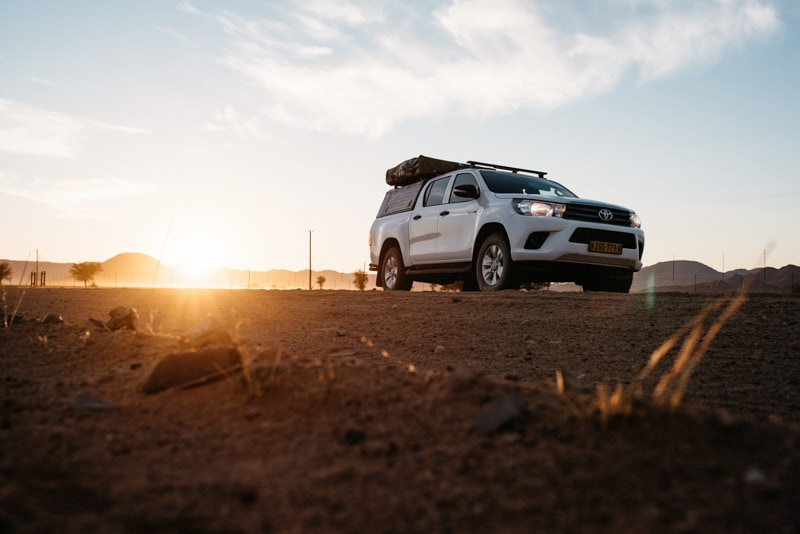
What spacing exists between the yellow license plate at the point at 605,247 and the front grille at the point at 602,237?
2.2 inches

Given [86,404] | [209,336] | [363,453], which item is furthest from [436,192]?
[363,453]

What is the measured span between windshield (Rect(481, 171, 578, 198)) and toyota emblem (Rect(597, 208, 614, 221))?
2.48 ft

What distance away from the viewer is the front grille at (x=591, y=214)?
943 cm

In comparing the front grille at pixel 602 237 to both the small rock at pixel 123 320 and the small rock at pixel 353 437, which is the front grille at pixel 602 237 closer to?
the small rock at pixel 123 320

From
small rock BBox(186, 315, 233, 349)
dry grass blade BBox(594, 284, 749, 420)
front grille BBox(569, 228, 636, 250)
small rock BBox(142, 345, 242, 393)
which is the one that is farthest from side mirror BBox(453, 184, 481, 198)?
small rock BBox(142, 345, 242, 393)

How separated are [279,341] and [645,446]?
18.2 ft

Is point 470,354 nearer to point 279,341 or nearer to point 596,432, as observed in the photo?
point 279,341

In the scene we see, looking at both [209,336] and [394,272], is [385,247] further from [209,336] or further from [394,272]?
[209,336]

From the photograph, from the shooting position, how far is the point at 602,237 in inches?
378

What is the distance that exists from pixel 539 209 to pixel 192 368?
669cm

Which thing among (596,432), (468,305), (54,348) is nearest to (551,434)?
(596,432)

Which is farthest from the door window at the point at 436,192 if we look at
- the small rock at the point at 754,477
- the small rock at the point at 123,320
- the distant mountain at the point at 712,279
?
the distant mountain at the point at 712,279

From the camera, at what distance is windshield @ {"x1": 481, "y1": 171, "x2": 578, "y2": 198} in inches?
413

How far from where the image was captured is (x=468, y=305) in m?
8.77
